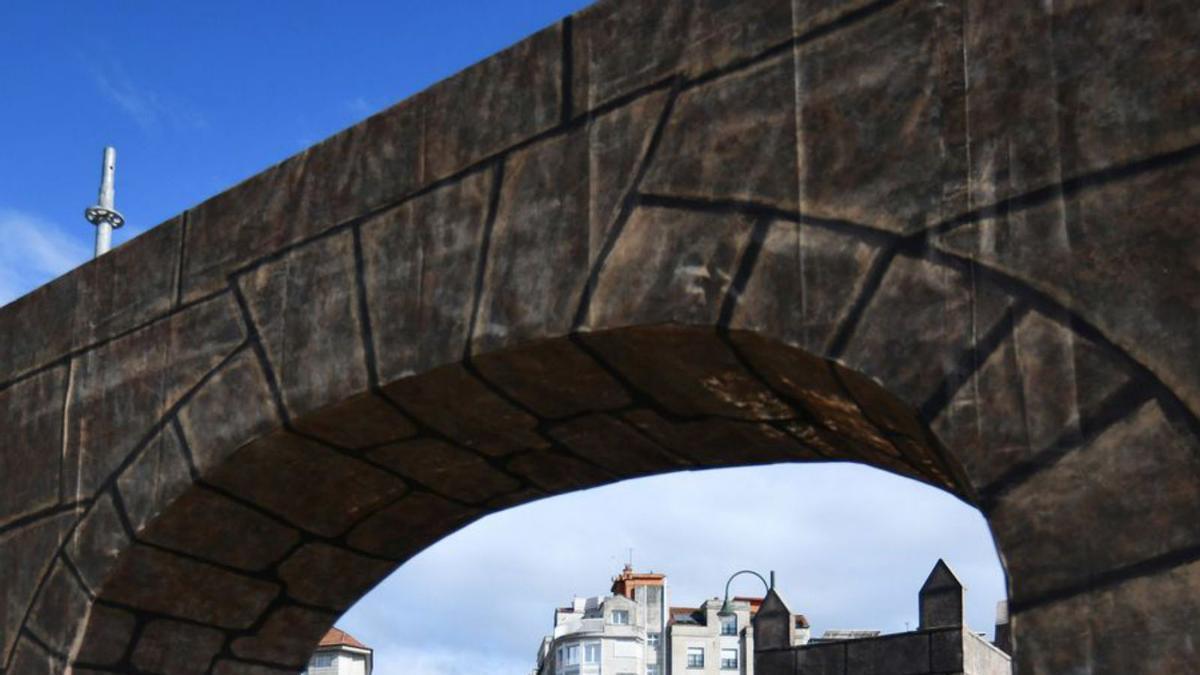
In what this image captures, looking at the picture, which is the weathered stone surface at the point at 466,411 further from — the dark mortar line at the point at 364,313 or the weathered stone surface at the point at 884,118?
the weathered stone surface at the point at 884,118

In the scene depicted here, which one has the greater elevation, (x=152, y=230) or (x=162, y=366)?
(x=152, y=230)

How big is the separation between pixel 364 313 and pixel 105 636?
118 centimetres

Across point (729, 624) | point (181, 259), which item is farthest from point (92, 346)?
point (729, 624)

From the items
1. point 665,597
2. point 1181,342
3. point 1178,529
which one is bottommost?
point 1178,529

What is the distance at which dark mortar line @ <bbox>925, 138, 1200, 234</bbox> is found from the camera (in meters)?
2.48

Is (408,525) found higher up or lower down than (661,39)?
lower down

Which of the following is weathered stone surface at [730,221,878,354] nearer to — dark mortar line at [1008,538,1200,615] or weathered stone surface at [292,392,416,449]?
dark mortar line at [1008,538,1200,615]

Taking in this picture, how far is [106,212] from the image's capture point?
20.7ft

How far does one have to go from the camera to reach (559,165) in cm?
340

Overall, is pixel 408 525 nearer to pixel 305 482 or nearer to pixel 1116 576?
pixel 305 482

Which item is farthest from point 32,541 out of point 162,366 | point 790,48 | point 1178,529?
point 1178,529

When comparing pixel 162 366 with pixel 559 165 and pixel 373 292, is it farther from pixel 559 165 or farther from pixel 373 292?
pixel 559 165

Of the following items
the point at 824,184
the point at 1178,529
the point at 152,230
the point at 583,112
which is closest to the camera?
the point at 1178,529

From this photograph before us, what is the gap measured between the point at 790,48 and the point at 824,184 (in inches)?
11.5
